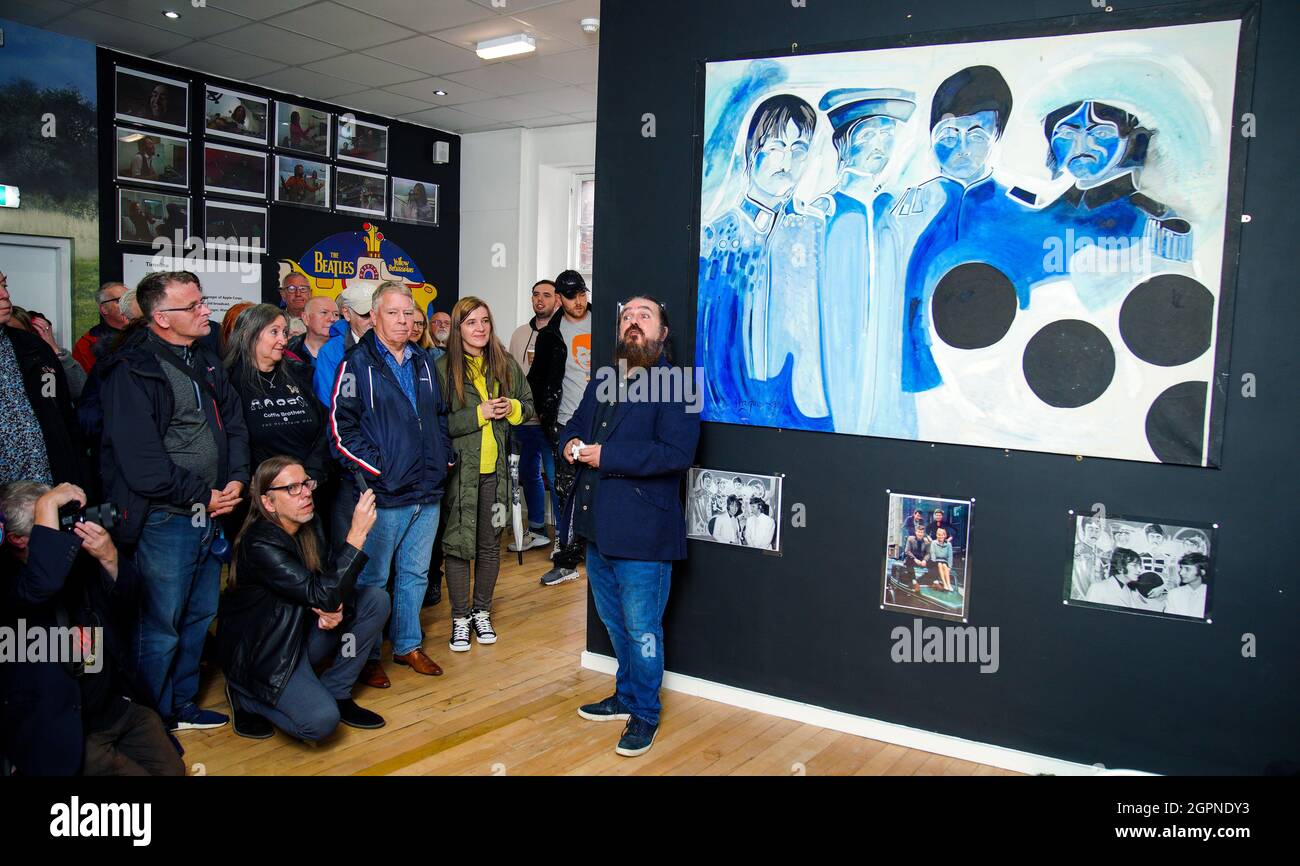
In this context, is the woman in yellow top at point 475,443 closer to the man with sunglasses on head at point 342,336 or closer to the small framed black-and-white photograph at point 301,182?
the man with sunglasses on head at point 342,336

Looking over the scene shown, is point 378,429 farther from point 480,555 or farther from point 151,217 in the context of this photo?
point 151,217

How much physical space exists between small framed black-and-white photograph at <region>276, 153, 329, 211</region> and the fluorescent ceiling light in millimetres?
2425

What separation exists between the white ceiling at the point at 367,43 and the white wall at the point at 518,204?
71cm

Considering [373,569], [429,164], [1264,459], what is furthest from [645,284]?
[429,164]

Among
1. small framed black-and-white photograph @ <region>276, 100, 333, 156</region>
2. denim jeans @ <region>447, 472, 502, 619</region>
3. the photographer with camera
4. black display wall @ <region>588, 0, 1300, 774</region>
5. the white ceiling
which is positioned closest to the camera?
the photographer with camera

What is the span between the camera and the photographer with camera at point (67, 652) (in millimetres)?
2551

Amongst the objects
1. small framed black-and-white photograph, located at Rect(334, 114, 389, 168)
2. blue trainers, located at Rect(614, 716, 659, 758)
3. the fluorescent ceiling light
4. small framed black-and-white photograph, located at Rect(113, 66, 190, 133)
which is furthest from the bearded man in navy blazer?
small framed black-and-white photograph, located at Rect(334, 114, 389, 168)

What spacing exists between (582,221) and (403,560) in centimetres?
562

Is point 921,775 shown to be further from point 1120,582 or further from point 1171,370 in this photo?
point 1171,370

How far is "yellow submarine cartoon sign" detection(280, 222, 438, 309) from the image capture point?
792cm

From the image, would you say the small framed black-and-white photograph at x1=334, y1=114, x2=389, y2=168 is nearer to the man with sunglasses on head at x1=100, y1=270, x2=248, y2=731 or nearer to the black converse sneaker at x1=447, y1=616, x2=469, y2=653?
the man with sunglasses on head at x1=100, y1=270, x2=248, y2=731

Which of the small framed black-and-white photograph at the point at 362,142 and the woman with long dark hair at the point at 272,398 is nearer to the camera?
the woman with long dark hair at the point at 272,398

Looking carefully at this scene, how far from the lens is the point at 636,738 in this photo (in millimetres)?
3381

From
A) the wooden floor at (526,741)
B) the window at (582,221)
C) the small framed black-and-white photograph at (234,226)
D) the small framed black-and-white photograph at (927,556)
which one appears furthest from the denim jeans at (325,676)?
the window at (582,221)
